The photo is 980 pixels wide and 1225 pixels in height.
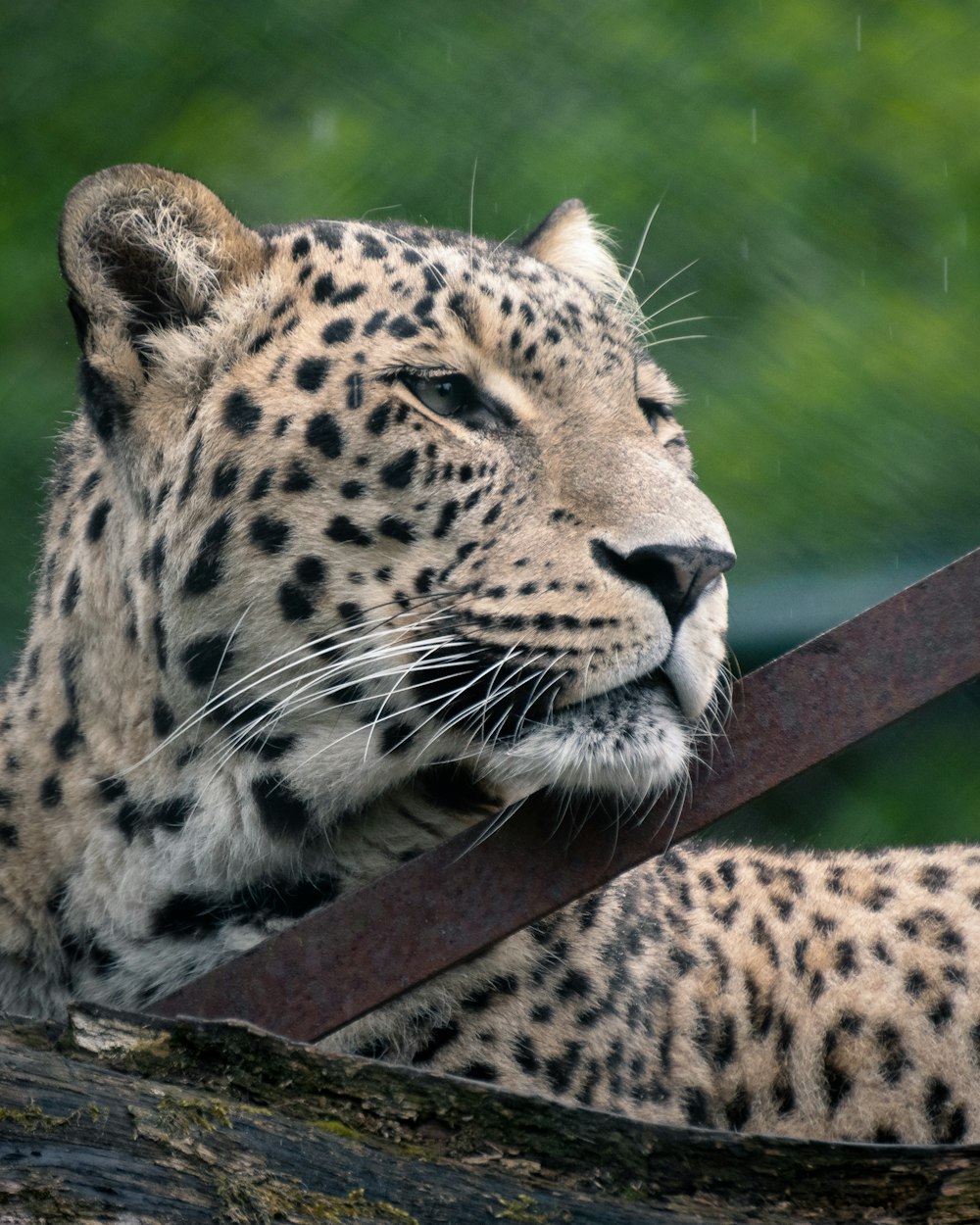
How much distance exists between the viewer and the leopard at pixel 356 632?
9.41ft

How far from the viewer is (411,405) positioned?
3.13 m

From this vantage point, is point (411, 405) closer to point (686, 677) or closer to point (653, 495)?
point (653, 495)

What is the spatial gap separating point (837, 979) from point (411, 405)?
1.65 metres

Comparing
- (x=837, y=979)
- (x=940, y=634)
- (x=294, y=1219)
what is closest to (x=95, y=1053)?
(x=294, y=1219)

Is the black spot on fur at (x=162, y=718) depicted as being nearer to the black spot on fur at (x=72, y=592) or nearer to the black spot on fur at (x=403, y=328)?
the black spot on fur at (x=72, y=592)

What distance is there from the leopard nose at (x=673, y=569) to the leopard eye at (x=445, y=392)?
1.72ft

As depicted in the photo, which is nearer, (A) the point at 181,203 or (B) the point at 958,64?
(A) the point at 181,203

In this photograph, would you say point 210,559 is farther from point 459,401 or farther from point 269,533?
point 459,401

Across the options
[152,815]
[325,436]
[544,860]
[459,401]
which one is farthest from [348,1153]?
[459,401]

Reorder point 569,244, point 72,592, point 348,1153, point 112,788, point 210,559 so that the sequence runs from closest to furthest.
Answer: point 348,1153
point 210,559
point 112,788
point 72,592
point 569,244

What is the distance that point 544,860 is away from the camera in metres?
2.61

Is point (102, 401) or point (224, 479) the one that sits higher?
point (102, 401)

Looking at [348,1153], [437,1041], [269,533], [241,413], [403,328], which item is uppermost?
[403,328]

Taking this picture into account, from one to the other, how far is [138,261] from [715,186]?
3.43m
